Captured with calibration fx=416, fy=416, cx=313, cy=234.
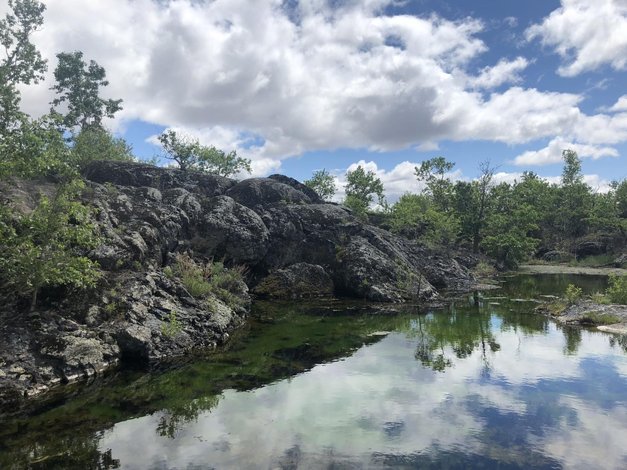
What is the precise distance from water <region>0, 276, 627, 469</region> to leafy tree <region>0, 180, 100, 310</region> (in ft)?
19.0

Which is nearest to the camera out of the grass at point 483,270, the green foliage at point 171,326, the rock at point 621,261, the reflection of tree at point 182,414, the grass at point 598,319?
the reflection of tree at point 182,414

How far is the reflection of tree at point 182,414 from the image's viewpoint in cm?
1440

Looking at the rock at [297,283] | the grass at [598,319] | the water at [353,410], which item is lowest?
the water at [353,410]

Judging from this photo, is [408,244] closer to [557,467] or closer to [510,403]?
[510,403]

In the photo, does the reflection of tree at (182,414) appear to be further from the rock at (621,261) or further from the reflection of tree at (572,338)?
the rock at (621,261)

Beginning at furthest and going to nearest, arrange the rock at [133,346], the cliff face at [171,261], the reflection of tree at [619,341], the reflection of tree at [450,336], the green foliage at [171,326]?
1. the reflection of tree at [619,341]
2. the reflection of tree at [450,336]
3. the green foliage at [171,326]
4. the rock at [133,346]
5. the cliff face at [171,261]

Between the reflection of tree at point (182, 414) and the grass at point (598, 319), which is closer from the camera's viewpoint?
the reflection of tree at point (182, 414)

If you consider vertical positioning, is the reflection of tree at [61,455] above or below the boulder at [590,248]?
below

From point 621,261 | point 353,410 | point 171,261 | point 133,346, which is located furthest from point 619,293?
point 621,261

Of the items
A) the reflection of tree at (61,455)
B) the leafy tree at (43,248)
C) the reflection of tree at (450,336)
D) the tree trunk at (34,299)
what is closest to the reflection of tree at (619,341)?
the reflection of tree at (450,336)

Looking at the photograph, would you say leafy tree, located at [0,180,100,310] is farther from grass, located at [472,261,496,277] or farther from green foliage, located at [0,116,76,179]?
grass, located at [472,261,496,277]

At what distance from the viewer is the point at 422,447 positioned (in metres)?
13.2

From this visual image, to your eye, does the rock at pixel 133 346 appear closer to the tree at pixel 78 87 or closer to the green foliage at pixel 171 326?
the green foliage at pixel 171 326

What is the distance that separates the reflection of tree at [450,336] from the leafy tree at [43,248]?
62.1 ft
